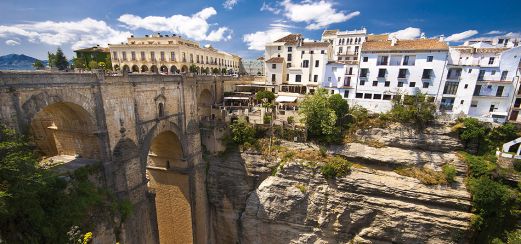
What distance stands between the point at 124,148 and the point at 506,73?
33903mm

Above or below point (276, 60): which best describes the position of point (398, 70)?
below

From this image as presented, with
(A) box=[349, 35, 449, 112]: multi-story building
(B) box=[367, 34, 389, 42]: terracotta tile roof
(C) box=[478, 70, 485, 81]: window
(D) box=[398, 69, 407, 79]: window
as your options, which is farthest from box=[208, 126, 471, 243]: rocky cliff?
(B) box=[367, 34, 389, 42]: terracotta tile roof

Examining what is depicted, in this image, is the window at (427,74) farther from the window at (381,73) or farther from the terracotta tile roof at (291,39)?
the terracotta tile roof at (291,39)

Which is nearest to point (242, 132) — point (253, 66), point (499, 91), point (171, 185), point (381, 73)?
point (171, 185)

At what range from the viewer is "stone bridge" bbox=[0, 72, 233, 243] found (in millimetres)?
9945

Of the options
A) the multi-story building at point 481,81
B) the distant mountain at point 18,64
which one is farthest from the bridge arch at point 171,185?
the multi-story building at point 481,81

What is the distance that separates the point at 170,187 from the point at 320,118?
1443cm

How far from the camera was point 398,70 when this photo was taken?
85.6 feet

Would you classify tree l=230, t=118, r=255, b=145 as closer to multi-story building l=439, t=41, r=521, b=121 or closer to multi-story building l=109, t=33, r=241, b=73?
multi-story building l=109, t=33, r=241, b=73

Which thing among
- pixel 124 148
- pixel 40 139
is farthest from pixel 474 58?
pixel 40 139

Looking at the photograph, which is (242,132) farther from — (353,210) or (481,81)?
(481,81)

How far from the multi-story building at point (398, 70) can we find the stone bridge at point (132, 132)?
59.3ft

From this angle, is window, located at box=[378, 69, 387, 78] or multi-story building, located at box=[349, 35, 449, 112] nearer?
multi-story building, located at box=[349, 35, 449, 112]

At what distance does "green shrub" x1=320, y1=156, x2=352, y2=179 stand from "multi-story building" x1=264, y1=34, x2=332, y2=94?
14.9 m
